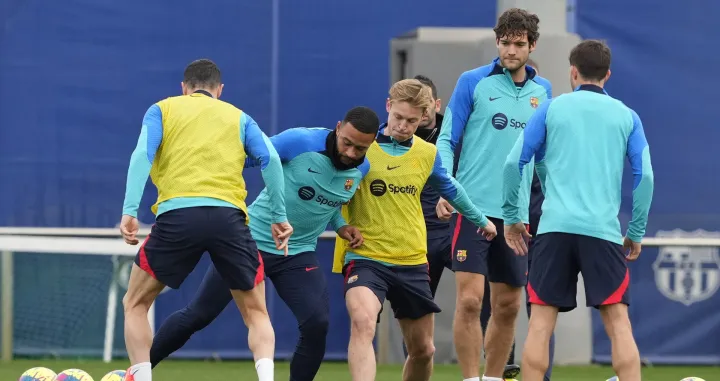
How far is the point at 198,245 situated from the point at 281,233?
1.37 ft

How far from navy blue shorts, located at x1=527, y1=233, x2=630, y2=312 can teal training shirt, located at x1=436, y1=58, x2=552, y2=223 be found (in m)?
1.31

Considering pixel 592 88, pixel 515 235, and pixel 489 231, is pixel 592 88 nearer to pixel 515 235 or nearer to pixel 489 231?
pixel 515 235

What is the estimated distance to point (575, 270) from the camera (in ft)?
22.1

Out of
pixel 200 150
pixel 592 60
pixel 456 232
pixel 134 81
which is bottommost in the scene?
pixel 456 232

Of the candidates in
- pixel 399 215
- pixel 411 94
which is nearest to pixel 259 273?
pixel 399 215

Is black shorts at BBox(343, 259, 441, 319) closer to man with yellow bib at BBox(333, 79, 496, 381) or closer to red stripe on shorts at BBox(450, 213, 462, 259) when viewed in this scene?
man with yellow bib at BBox(333, 79, 496, 381)

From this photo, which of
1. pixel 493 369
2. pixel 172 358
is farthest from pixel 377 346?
pixel 493 369

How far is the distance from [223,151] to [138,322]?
0.96m

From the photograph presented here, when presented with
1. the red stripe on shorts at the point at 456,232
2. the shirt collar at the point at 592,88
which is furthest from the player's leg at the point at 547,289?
the red stripe on shorts at the point at 456,232

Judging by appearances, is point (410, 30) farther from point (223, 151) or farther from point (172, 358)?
point (223, 151)

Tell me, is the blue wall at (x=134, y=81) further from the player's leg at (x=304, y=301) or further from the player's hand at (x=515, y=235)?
the player's hand at (x=515, y=235)

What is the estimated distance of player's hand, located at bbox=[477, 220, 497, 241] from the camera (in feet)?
25.2

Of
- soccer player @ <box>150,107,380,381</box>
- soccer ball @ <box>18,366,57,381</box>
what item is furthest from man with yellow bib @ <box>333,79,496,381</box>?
soccer ball @ <box>18,366,57,381</box>

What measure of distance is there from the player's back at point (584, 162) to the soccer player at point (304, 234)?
100cm
